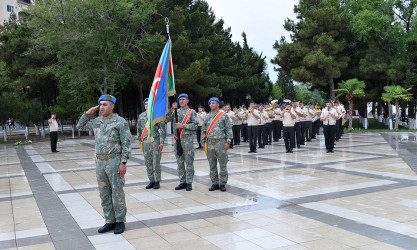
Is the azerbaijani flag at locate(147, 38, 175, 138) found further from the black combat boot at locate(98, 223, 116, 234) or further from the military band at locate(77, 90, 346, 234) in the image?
the black combat boot at locate(98, 223, 116, 234)

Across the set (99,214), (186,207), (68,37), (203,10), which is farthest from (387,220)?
(203,10)

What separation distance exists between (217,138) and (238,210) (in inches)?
76.3

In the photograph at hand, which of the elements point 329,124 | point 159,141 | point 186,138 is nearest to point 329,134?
point 329,124

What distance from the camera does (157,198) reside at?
7.60 metres

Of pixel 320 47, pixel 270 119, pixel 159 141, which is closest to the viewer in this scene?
pixel 159 141

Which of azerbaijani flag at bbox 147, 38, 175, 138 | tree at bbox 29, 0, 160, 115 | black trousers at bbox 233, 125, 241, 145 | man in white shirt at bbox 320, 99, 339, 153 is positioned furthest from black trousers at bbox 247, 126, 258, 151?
tree at bbox 29, 0, 160, 115

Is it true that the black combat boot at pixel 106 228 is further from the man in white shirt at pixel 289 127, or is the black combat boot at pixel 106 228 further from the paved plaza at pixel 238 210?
the man in white shirt at pixel 289 127

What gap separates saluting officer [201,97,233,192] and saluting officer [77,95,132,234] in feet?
9.02

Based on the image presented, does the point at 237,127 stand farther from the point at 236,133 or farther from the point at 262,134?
the point at 262,134

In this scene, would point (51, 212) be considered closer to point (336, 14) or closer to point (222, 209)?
point (222, 209)

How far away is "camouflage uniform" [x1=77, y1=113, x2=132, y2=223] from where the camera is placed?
216 inches

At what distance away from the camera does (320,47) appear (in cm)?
3067

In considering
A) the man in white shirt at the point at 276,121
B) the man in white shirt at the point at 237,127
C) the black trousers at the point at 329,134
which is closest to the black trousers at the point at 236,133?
the man in white shirt at the point at 237,127

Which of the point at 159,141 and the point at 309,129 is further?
the point at 309,129
